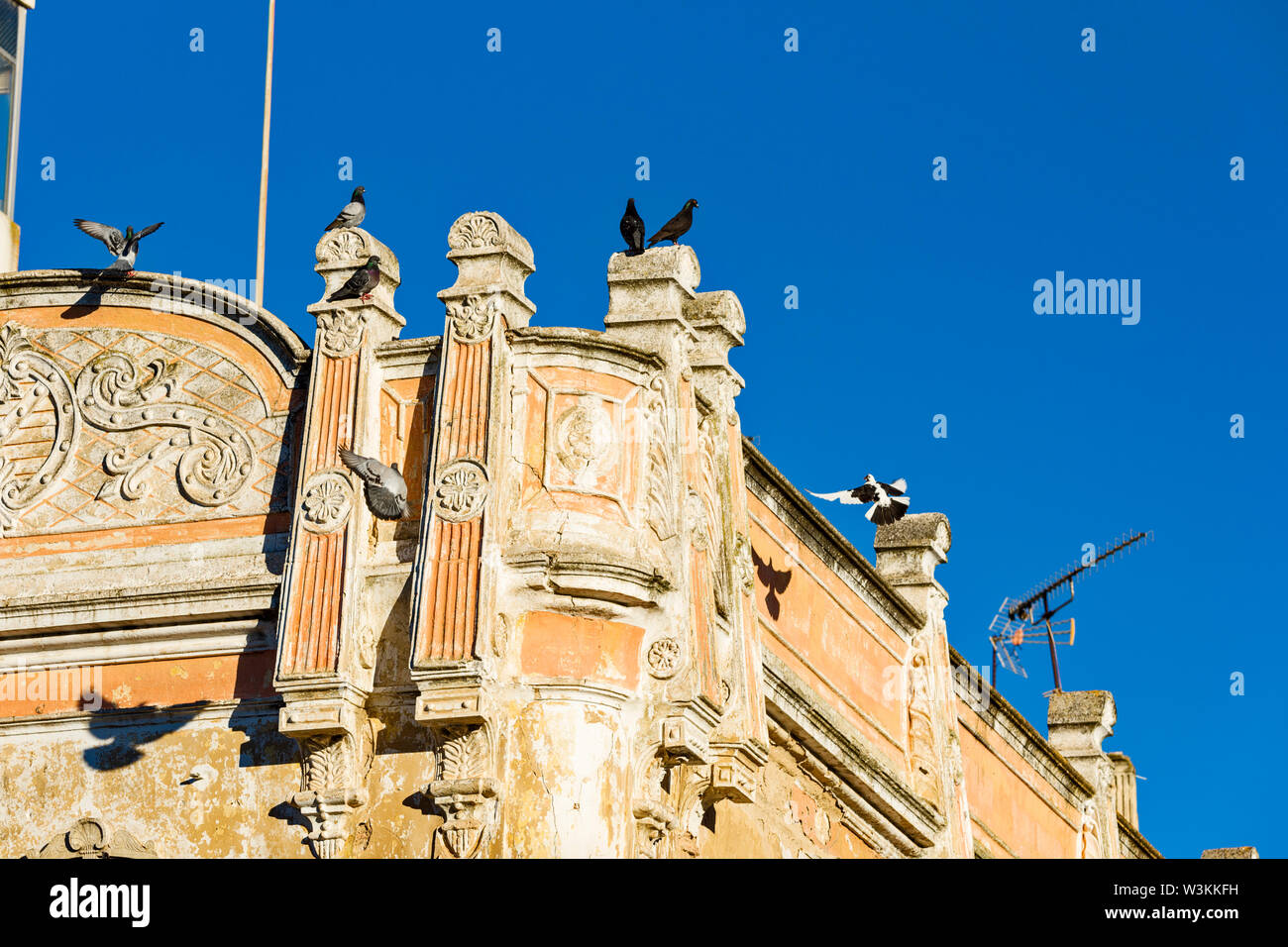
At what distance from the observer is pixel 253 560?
1691 cm

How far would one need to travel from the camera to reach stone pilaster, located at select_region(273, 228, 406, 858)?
52.0ft

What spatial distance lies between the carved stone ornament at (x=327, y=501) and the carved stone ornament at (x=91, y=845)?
269cm

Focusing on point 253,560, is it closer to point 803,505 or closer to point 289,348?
point 289,348

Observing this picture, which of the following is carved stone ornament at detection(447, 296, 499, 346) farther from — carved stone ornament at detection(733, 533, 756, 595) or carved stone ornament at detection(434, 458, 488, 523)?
carved stone ornament at detection(733, 533, 756, 595)

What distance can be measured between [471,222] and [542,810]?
15.0 ft

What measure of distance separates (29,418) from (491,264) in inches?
169

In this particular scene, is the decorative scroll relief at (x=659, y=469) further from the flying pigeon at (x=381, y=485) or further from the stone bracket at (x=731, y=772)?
the flying pigeon at (x=381, y=485)

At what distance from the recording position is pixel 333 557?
644 inches

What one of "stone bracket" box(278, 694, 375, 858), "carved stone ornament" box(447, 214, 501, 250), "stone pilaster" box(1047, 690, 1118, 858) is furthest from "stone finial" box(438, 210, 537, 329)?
"stone pilaster" box(1047, 690, 1118, 858)

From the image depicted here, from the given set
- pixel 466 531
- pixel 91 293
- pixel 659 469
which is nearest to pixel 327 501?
pixel 466 531

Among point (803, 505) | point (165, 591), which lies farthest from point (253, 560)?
point (803, 505)

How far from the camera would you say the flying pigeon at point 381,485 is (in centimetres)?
1634
